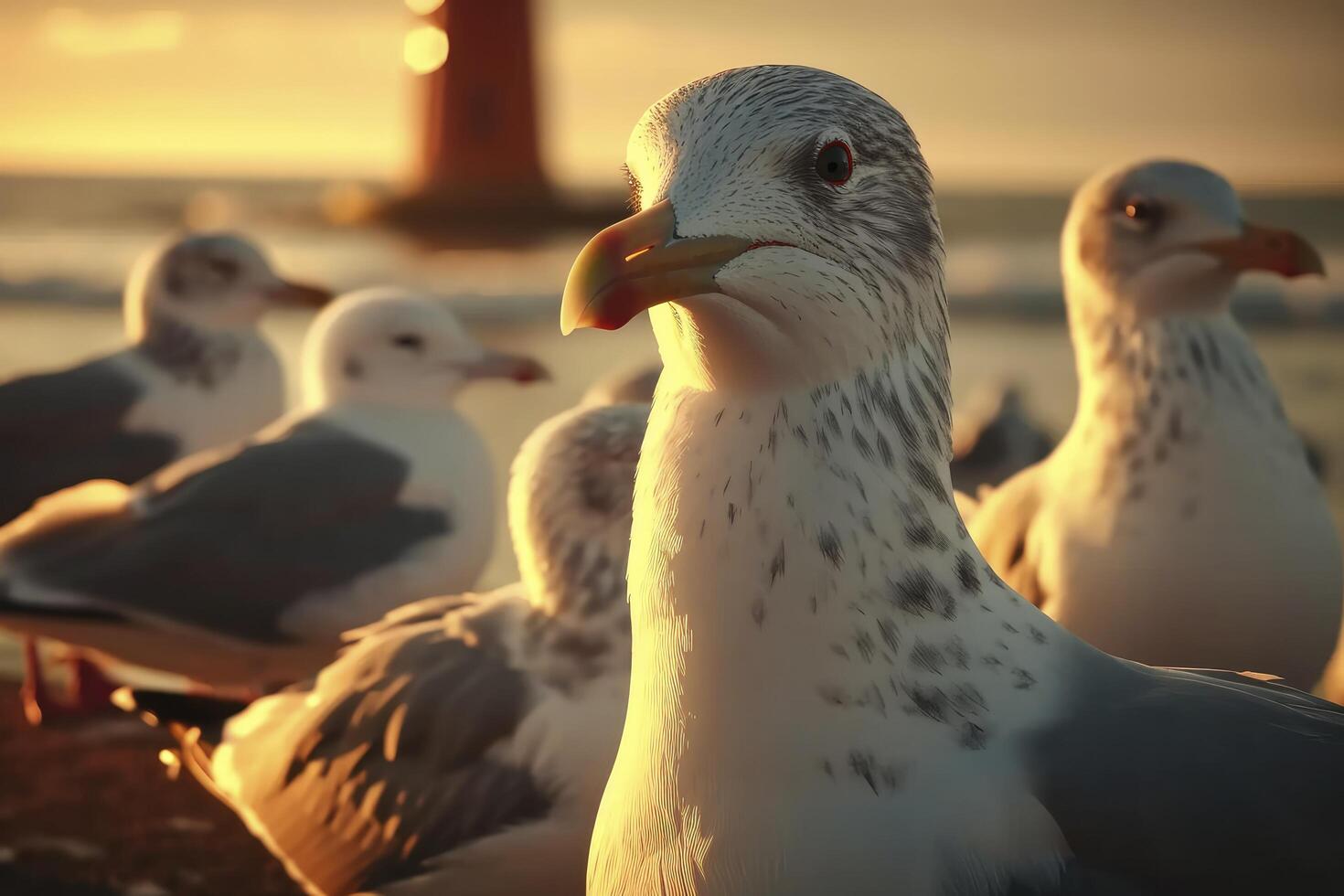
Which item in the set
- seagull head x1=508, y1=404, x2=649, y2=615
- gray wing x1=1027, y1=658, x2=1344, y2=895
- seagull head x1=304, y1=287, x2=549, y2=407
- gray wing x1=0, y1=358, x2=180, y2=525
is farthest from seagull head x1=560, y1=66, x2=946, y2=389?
Result: gray wing x1=0, y1=358, x2=180, y2=525

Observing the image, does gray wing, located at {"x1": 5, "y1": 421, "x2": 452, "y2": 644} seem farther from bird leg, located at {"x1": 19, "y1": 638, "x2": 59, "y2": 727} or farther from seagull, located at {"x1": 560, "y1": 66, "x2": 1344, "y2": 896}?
seagull, located at {"x1": 560, "y1": 66, "x2": 1344, "y2": 896}

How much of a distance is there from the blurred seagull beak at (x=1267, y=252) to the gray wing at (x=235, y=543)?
1973 mm

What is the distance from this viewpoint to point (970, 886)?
1419 mm

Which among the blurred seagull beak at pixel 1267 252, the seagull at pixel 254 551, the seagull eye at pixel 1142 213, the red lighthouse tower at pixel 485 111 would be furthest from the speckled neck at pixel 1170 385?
the red lighthouse tower at pixel 485 111

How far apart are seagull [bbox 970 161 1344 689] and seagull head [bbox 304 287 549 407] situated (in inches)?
71.9

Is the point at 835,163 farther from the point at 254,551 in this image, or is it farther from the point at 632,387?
the point at 254,551

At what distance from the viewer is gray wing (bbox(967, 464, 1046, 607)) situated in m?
2.85

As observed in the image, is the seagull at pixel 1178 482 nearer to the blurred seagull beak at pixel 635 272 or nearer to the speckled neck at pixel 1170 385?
the speckled neck at pixel 1170 385

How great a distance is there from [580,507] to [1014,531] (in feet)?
2.82

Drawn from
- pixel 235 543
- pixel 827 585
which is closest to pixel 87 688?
pixel 235 543

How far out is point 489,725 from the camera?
2.45 m

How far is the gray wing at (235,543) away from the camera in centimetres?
379

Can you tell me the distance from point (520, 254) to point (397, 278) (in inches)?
133

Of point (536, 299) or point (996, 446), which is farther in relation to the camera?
point (536, 299)
